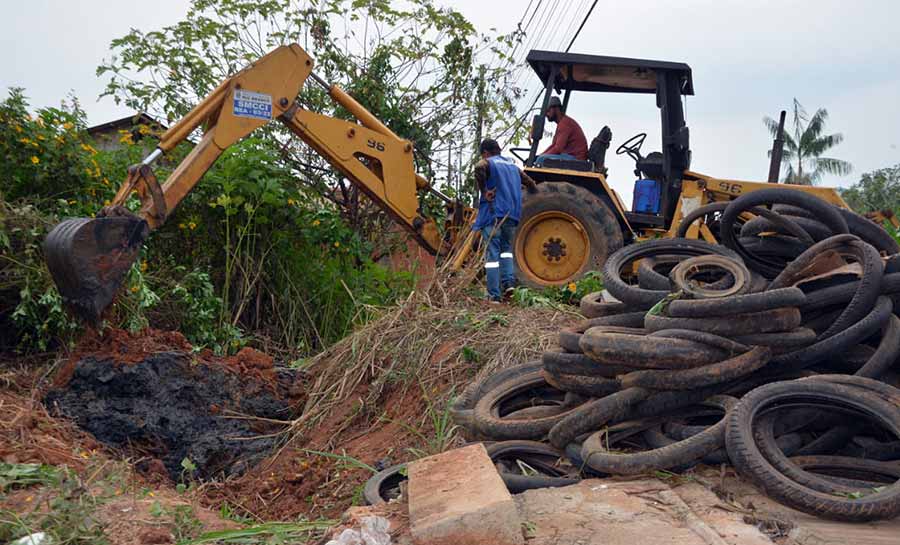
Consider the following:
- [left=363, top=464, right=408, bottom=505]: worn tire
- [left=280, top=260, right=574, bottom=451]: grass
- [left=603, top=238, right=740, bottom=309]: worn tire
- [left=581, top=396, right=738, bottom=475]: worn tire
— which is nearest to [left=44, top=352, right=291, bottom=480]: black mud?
[left=280, top=260, right=574, bottom=451]: grass

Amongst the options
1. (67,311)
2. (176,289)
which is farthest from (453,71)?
(67,311)

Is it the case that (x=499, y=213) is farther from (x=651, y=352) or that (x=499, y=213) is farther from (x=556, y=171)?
(x=651, y=352)

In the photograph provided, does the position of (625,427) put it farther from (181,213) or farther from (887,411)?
(181,213)

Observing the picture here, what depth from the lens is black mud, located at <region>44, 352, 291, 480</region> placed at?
609 cm

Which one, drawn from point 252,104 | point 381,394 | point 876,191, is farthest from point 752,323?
point 876,191

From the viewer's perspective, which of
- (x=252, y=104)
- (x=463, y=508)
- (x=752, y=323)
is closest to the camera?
(x=463, y=508)

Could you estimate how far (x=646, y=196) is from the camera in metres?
9.56

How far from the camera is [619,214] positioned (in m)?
9.54

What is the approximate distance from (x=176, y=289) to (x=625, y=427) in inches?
198

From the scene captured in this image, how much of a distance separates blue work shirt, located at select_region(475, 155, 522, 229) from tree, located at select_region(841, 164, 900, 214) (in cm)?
2142

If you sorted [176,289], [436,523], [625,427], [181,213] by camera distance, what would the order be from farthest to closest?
[181,213], [176,289], [625,427], [436,523]

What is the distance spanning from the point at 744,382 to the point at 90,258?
183 inches

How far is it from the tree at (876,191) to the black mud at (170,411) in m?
24.8

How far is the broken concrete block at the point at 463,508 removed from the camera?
10.7 feet
